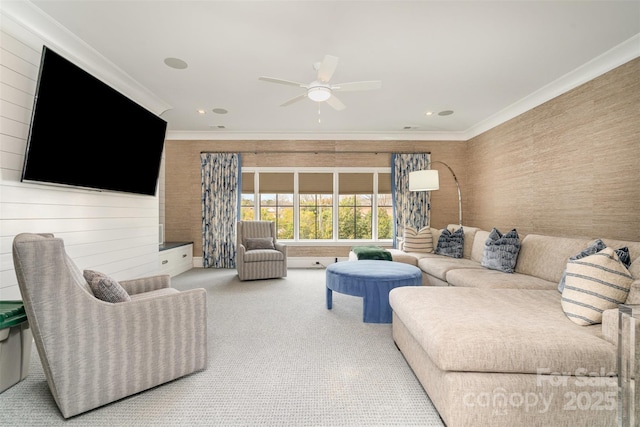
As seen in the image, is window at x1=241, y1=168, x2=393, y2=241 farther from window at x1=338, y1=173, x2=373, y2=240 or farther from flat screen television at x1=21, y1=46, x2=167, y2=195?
flat screen television at x1=21, y1=46, x2=167, y2=195

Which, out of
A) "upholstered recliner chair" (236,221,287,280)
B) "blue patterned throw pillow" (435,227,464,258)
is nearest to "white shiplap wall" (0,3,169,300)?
"upholstered recliner chair" (236,221,287,280)

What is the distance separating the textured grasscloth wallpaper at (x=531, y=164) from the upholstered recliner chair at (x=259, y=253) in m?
0.94

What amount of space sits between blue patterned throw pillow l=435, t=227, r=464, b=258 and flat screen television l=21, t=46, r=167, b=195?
14.8ft

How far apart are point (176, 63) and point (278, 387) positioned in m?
3.27

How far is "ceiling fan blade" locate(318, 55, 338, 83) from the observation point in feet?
7.32

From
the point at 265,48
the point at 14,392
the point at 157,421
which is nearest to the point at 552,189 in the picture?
the point at 265,48

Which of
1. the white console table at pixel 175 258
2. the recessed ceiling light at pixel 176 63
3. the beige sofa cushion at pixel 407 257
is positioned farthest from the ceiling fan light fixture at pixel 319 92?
the white console table at pixel 175 258

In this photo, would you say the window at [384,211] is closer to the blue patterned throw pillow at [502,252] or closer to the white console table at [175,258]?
the blue patterned throw pillow at [502,252]

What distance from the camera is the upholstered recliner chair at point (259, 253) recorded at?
4.57 metres

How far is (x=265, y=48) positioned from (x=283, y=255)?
312 centimetres

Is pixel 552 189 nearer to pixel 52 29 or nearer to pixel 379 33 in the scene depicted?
pixel 379 33

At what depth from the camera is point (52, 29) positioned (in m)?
2.44

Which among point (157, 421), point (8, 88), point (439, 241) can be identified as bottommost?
point (157, 421)

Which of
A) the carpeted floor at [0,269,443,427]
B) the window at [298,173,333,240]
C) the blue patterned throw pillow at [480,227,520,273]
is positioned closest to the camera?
the carpeted floor at [0,269,443,427]
